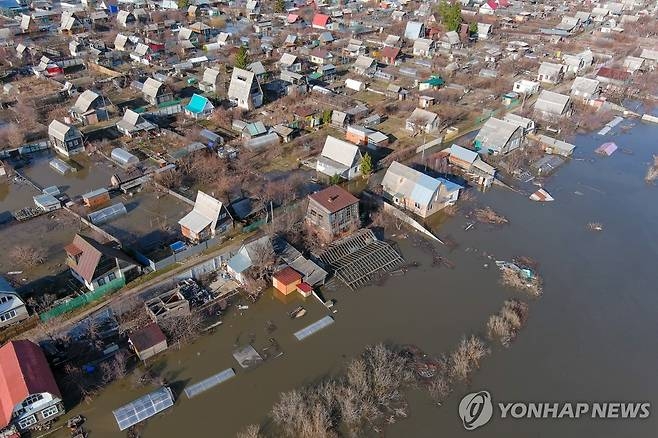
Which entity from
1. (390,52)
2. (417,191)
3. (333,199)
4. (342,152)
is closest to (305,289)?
(333,199)

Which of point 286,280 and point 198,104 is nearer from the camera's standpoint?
point 286,280

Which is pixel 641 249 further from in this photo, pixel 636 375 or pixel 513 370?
pixel 513 370

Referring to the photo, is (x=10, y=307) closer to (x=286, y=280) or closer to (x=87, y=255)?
(x=87, y=255)

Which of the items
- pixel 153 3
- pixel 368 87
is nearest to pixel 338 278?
pixel 368 87

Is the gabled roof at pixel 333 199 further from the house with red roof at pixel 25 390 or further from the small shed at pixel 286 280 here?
the house with red roof at pixel 25 390

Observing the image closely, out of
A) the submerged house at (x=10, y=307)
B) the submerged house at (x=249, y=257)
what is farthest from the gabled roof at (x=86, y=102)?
the submerged house at (x=249, y=257)

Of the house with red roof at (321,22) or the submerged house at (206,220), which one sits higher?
the submerged house at (206,220)

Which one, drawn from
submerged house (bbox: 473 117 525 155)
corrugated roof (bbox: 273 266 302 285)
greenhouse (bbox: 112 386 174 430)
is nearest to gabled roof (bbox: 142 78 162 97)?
corrugated roof (bbox: 273 266 302 285)
